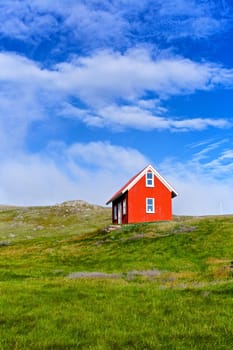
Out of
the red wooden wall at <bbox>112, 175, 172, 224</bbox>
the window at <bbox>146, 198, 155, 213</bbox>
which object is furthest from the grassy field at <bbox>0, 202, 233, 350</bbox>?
the window at <bbox>146, 198, 155, 213</bbox>

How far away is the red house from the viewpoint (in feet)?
202

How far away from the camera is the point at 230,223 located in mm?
49000

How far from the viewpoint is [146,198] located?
62.6 m

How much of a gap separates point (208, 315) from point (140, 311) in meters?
2.55

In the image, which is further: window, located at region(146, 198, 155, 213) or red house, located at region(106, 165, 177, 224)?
window, located at region(146, 198, 155, 213)

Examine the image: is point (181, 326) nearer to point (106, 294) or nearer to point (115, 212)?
point (106, 294)

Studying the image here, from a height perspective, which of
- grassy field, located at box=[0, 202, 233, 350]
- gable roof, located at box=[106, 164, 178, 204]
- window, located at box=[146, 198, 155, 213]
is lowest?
grassy field, located at box=[0, 202, 233, 350]

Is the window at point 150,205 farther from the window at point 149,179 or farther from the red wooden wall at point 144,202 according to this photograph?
the window at point 149,179

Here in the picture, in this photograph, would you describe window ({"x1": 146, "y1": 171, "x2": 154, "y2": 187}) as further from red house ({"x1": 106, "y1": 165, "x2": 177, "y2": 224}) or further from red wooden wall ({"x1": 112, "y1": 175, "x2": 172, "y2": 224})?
red wooden wall ({"x1": 112, "y1": 175, "x2": 172, "y2": 224})

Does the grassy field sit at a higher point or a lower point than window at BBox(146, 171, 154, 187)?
lower

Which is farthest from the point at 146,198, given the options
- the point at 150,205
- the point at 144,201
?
the point at 150,205

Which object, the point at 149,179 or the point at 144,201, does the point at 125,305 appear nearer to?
the point at 144,201

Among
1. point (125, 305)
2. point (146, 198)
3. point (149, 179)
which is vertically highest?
point (149, 179)

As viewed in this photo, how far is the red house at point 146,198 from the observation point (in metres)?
61.7
